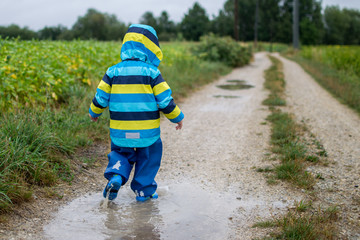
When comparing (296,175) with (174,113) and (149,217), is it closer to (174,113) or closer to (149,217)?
(174,113)

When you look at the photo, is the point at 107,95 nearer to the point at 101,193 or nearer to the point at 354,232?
the point at 101,193

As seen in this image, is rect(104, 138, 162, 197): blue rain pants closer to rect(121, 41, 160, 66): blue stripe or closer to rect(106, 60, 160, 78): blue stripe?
rect(106, 60, 160, 78): blue stripe

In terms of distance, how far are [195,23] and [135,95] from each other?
2517 inches

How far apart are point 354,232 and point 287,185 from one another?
1.02 m

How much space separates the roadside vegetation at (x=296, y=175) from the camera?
261 cm

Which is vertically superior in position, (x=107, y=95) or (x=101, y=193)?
(x=107, y=95)

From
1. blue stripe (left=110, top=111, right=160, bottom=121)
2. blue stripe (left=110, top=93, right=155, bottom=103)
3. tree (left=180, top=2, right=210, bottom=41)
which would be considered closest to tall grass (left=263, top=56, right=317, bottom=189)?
blue stripe (left=110, top=111, right=160, bottom=121)

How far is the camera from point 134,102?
316 cm

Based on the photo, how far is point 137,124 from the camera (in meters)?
3.16

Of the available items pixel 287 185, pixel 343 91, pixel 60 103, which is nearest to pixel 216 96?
pixel 343 91

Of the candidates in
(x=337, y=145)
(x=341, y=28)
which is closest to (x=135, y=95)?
(x=337, y=145)

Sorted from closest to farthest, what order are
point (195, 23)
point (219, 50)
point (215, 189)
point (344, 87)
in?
point (215, 189) < point (344, 87) < point (219, 50) < point (195, 23)

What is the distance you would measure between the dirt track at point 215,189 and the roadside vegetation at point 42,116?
36 centimetres

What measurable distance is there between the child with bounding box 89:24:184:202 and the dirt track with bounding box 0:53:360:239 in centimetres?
38
